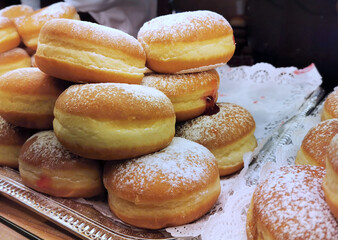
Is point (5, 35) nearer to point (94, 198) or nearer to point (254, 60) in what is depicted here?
point (94, 198)

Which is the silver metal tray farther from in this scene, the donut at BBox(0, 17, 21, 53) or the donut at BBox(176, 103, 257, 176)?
the donut at BBox(0, 17, 21, 53)

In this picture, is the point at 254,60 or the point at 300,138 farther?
the point at 254,60

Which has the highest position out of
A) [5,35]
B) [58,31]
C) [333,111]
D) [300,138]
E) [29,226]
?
[58,31]

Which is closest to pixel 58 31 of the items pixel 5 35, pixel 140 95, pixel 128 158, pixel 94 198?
pixel 140 95

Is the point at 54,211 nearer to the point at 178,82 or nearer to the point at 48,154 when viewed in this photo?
the point at 48,154

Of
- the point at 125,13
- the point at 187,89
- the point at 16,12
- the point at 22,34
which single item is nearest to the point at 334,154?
the point at 187,89
